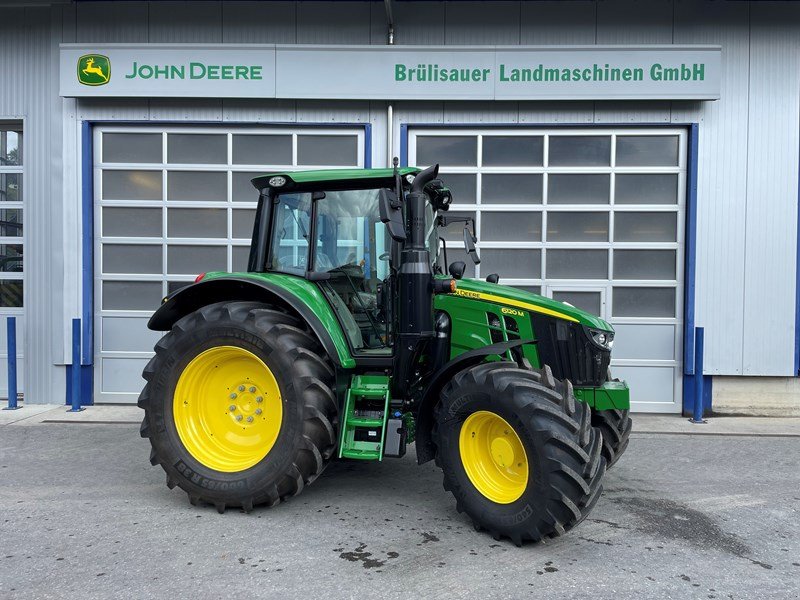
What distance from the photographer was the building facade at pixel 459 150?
23.9 feet

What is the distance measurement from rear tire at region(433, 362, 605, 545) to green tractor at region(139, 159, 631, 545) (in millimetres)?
13

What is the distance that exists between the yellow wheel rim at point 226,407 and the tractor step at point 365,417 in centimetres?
49

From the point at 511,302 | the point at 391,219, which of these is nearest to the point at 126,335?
the point at 391,219

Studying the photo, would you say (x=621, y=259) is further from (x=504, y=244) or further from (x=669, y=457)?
(x=669, y=457)

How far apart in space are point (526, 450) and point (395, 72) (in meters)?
5.36

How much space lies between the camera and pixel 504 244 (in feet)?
25.0

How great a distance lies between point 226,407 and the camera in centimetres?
432

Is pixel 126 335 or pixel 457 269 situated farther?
pixel 126 335

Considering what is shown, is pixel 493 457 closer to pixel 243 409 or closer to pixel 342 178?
pixel 243 409

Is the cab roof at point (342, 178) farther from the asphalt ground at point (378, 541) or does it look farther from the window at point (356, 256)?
the asphalt ground at point (378, 541)

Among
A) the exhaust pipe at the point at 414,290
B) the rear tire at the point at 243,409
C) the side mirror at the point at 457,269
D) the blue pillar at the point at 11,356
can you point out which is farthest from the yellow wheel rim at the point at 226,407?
the blue pillar at the point at 11,356

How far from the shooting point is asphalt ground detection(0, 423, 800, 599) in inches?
121

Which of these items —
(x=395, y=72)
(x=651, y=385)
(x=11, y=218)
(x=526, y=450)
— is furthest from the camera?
(x=11, y=218)

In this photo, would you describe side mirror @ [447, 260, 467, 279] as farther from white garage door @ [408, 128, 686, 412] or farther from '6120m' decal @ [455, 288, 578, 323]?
white garage door @ [408, 128, 686, 412]
